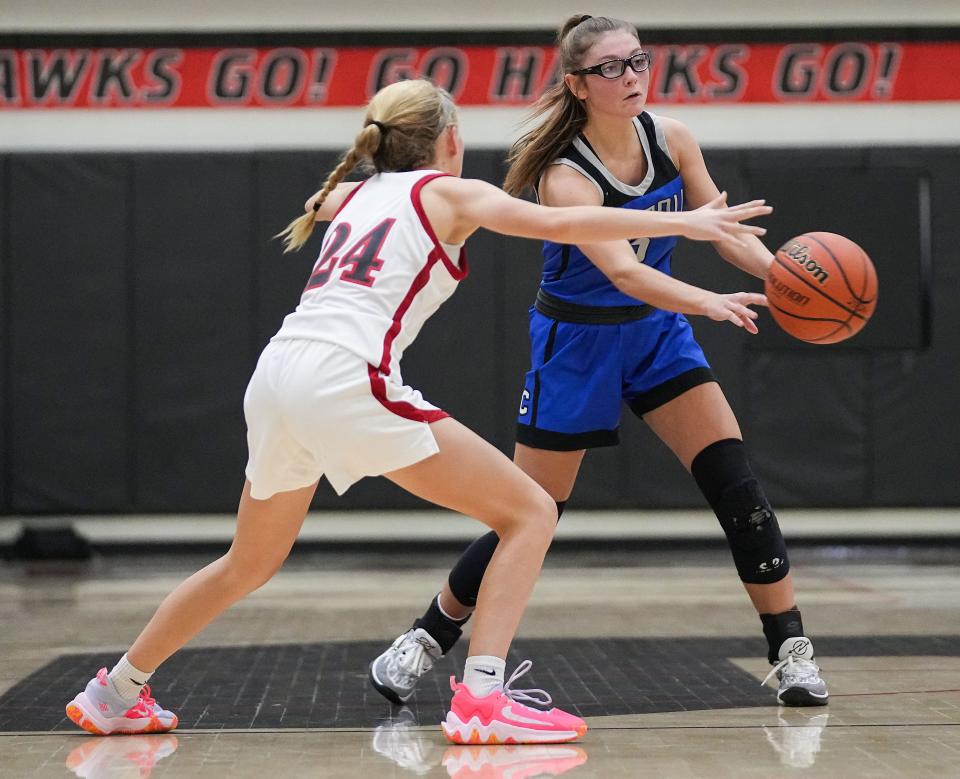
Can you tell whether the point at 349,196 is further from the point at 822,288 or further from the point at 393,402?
the point at 822,288

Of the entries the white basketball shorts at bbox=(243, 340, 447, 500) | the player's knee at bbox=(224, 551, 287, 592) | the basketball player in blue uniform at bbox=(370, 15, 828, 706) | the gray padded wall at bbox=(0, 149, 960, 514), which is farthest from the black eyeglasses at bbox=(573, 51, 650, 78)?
the gray padded wall at bbox=(0, 149, 960, 514)

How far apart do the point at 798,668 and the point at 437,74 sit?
6.74 metres

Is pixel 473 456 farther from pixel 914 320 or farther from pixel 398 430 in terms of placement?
pixel 914 320

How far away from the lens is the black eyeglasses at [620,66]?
12.7 feet

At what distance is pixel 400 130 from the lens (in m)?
3.37

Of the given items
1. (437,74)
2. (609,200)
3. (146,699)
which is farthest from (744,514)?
(437,74)

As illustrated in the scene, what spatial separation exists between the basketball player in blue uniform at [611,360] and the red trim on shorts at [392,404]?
0.81m

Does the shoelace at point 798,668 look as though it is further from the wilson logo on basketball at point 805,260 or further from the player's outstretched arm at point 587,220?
the player's outstretched arm at point 587,220

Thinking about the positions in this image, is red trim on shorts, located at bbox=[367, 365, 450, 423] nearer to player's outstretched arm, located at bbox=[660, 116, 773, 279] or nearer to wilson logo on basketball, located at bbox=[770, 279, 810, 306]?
wilson logo on basketball, located at bbox=[770, 279, 810, 306]

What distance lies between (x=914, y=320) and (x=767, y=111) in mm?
1875

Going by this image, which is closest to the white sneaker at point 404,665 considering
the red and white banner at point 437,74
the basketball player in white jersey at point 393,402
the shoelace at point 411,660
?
the shoelace at point 411,660

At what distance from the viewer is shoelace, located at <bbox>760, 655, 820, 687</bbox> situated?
3.81m

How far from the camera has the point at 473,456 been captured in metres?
3.25

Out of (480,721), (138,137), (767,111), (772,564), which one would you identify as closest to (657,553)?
(767,111)
